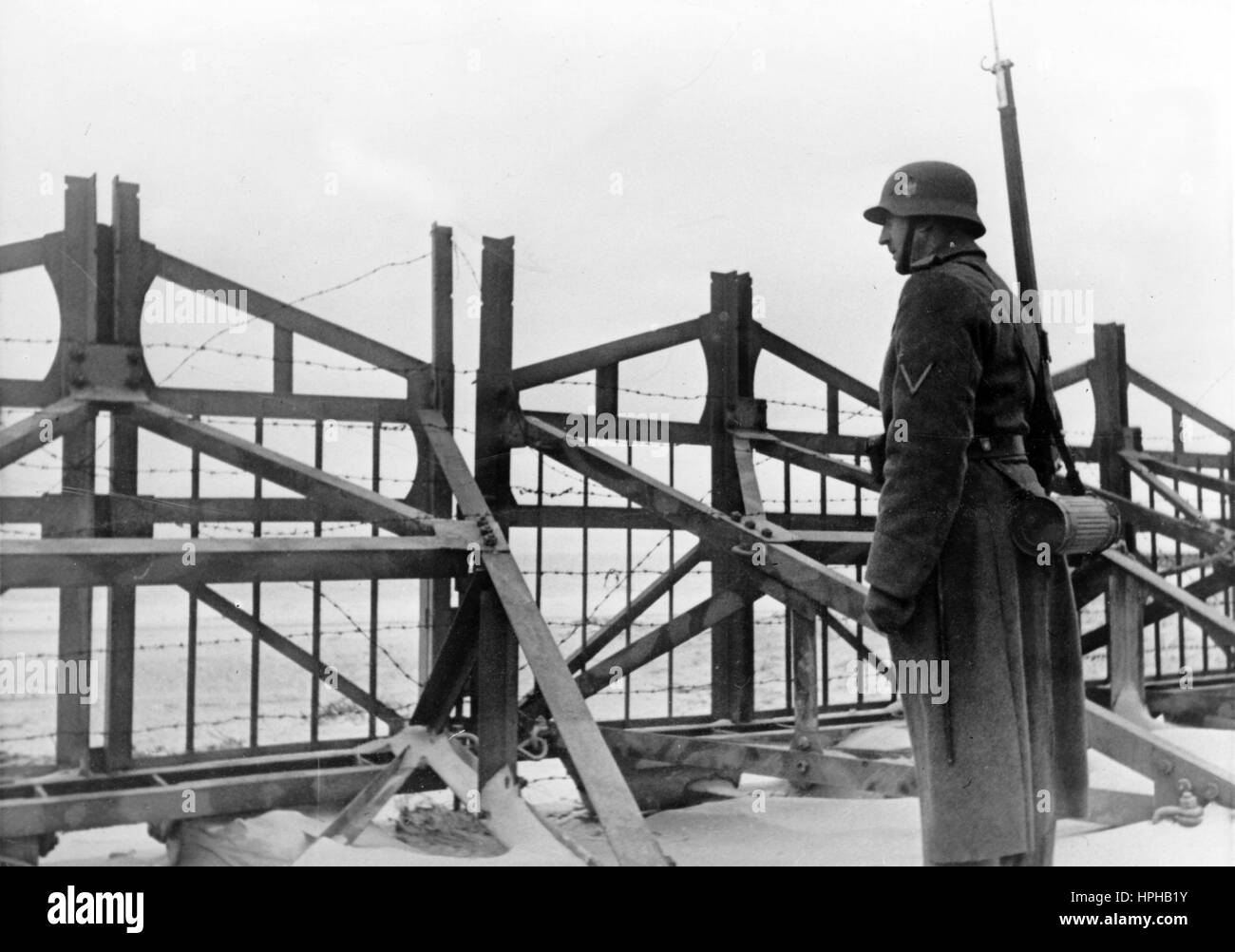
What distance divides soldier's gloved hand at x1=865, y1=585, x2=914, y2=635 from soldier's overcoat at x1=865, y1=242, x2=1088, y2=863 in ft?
0.04

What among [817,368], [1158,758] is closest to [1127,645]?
[1158,758]

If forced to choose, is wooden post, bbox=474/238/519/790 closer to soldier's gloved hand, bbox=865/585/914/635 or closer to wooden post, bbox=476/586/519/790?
wooden post, bbox=476/586/519/790

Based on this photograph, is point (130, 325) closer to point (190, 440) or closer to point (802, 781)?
point (190, 440)

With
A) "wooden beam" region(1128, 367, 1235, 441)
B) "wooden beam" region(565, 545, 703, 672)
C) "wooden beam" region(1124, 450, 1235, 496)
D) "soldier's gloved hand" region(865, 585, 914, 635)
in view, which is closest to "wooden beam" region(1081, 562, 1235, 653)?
"wooden beam" region(1124, 450, 1235, 496)

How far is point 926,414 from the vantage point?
293cm

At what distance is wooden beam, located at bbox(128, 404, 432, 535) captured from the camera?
12.6 ft

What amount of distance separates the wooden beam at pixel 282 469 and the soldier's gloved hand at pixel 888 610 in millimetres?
1636

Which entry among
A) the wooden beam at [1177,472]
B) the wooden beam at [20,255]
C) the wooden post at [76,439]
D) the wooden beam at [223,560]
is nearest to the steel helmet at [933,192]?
the wooden beam at [223,560]

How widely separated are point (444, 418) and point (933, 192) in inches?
93.4

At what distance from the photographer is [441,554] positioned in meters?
3.82

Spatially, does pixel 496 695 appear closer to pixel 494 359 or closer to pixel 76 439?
pixel 494 359

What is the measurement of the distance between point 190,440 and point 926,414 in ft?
8.29

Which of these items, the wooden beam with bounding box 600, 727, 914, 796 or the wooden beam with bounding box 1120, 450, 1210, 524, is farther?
the wooden beam with bounding box 1120, 450, 1210, 524
